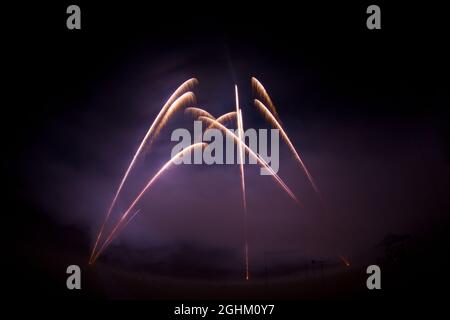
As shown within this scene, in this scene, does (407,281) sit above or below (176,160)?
below

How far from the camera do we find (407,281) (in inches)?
1969

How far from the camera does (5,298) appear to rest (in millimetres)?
30266
